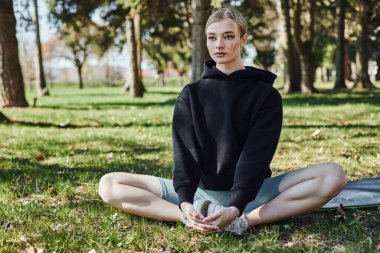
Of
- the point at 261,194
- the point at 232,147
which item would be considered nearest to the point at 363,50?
the point at 261,194

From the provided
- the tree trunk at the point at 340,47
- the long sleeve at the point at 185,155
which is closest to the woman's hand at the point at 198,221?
the long sleeve at the point at 185,155

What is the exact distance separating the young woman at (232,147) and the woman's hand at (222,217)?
0.36 feet

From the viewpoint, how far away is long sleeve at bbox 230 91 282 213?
3002mm

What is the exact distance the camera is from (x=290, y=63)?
21469 mm

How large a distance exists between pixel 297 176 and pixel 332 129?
593cm

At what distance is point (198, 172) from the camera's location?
10.6ft

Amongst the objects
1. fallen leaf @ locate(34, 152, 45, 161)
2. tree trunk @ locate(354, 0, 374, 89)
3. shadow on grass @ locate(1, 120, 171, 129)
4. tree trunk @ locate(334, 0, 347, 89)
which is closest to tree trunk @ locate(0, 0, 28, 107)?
shadow on grass @ locate(1, 120, 171, 129)

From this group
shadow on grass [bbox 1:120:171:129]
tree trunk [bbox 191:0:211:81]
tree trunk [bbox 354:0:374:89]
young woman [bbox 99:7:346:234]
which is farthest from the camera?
tree trunk [bbox 354:0:374:89]

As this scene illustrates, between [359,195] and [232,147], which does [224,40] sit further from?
[359,195]

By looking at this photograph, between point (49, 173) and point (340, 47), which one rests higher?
point (340, 47)

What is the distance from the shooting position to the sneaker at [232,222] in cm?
304

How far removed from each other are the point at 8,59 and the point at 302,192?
1227cm

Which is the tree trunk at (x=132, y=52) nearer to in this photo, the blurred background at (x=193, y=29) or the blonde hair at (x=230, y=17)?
the blurred background at (x=193, y=29)

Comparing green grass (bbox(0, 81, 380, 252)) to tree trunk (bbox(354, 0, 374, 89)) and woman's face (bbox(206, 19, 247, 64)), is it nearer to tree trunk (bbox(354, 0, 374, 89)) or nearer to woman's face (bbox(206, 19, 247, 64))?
woman's face (bbox(206, 19, 247, 64))
